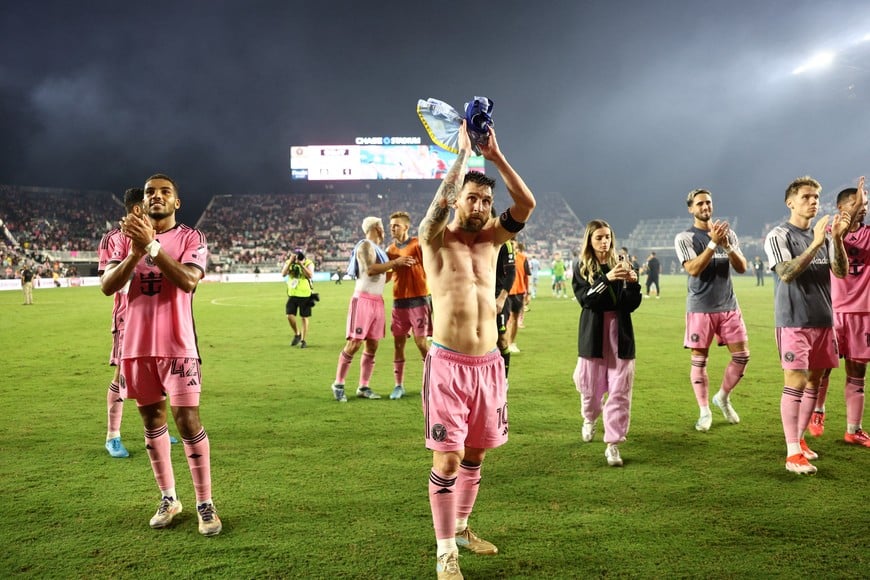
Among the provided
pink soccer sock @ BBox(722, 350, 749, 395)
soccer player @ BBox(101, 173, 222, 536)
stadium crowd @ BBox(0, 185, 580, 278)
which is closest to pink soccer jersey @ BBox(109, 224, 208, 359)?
soccer player @ BBox(101, 173, 222, 536)

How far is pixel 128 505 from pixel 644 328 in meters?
13.5

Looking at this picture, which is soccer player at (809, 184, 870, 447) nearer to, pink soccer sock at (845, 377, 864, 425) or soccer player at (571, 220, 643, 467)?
pink soccer sock at (845, 377, 864, 425)

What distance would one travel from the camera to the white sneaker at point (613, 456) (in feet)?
16.9


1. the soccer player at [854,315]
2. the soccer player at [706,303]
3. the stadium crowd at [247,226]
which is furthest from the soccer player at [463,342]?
the stadium crowd at [247,226]

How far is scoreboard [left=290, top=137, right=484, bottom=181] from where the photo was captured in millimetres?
61906

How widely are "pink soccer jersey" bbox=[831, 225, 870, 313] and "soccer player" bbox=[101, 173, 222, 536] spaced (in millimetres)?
5600

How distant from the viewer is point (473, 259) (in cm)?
357

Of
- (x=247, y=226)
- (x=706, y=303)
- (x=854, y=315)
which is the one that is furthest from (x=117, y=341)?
(x=247, y=226)

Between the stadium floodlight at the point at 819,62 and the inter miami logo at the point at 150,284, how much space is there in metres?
74.9

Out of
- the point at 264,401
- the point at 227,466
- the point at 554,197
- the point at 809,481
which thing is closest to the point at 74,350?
the point at 264,401

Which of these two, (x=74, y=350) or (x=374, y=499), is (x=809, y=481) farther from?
→ (x=74, y=350)

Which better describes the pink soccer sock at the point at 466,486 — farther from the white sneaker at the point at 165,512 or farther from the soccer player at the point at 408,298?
the soccer player at the point at 408,298

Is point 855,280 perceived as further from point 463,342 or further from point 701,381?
point 463,342

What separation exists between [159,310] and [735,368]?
5.63m
